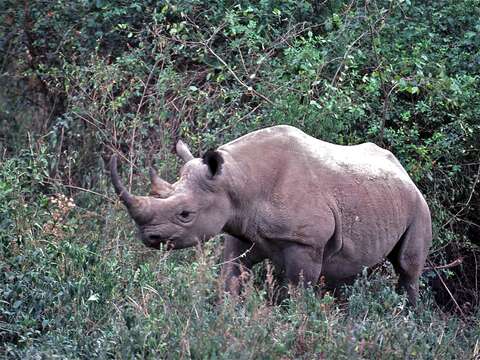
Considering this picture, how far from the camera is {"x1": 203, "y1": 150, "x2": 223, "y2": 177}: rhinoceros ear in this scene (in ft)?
24.8

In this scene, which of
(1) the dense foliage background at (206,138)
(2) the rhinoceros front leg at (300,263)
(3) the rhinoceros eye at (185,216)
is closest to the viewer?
(1) the dense foliage background at (206,138)

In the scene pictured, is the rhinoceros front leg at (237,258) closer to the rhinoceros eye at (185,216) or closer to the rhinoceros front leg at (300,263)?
the rhinoceros front leg at (300,263)

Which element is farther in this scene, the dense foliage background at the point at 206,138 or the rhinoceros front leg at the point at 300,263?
the rhinoceros front leg at the point at 300,263

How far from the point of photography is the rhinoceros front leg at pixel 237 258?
7840 mm

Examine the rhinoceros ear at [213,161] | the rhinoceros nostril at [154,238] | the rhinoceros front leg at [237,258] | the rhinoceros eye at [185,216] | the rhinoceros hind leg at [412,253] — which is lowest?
the rhinoceros hind leg at [412,253]

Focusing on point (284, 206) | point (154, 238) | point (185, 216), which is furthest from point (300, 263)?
point (154, 238)

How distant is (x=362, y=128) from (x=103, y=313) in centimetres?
416

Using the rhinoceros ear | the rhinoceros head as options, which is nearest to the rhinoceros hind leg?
the rhinoceros head

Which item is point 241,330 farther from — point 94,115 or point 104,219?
point 94,115

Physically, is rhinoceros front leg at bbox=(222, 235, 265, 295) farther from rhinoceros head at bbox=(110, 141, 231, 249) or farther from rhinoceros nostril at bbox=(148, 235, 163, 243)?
rhinoceros nostril at bbox=(148, 235, 163, 243)

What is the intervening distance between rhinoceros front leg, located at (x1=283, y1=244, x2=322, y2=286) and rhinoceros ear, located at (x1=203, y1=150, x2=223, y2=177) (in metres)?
0.77

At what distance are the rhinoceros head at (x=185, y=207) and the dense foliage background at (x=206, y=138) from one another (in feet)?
0.88

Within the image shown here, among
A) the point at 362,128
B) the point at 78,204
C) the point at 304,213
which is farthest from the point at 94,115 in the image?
the point at 304,213

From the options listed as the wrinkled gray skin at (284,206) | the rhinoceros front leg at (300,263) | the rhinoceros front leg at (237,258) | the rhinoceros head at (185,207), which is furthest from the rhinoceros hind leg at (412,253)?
the rhinoceros head at (185,207)
